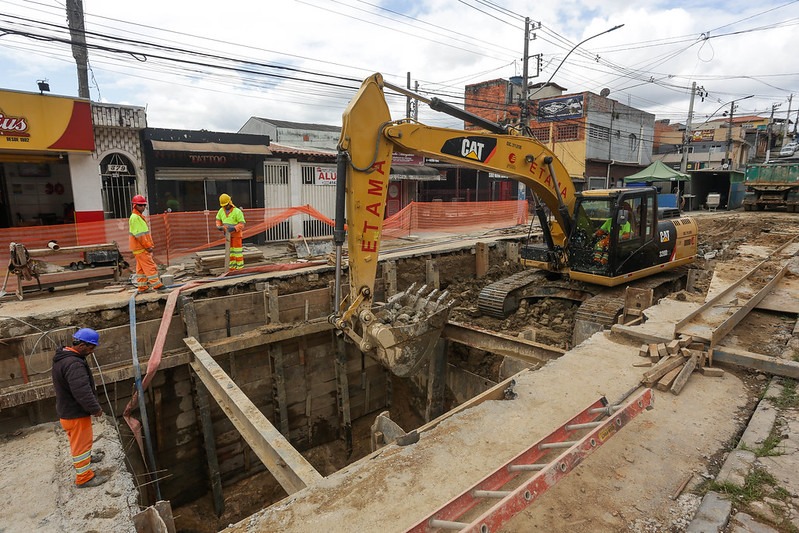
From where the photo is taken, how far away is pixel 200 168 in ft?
47.1

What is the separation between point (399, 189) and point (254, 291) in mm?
13084

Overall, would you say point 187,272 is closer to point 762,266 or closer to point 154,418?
point 154,418

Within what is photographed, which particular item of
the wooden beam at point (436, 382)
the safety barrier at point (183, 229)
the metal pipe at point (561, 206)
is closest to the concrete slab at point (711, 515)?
the wooden beam at point (436, 382)

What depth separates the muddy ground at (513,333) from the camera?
15.5 feet

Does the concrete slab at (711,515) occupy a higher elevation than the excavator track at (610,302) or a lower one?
lower

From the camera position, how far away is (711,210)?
87.6 ft

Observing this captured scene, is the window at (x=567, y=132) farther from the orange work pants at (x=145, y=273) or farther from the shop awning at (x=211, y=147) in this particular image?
the orange work pants at (x=145, y=273)

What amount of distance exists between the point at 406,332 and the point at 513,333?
3.08 meters

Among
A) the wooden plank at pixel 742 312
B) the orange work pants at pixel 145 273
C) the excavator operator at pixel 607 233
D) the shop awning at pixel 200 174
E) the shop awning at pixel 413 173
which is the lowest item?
the wooden plank at pixel 742 312

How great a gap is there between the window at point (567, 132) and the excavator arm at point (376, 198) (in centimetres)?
2759

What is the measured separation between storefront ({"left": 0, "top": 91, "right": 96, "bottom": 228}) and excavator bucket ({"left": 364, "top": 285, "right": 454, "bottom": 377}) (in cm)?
967

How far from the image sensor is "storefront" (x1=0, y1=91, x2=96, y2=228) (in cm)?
1085

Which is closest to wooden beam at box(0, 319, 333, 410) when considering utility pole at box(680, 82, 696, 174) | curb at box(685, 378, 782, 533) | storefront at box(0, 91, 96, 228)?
curb at box(685, 378, 782, 533)

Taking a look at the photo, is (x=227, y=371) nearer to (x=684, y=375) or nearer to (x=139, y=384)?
(x=139, y=384)
